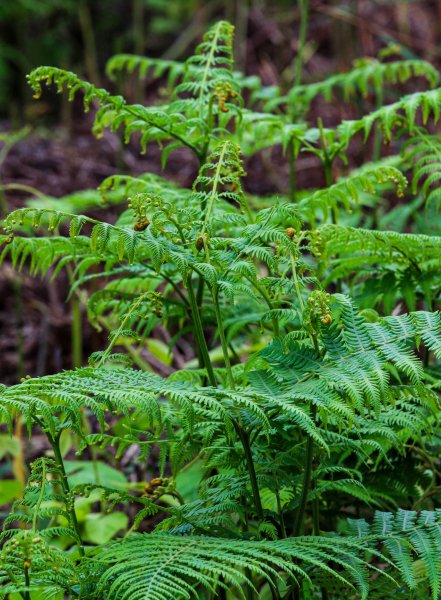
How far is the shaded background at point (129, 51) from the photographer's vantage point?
4508 millimetres

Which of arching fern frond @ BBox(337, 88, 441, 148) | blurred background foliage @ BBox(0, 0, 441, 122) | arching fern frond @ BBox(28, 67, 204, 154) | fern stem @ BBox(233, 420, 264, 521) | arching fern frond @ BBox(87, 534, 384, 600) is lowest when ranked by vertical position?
arching fern frond @ BBox(87, 534, 384, 600)

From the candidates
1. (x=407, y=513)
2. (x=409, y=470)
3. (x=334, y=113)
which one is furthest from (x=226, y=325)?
(x=334, y=113)

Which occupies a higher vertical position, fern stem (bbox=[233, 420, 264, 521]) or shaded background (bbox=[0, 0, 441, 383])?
shaded background (bbox=[0, 0, 441, 383])

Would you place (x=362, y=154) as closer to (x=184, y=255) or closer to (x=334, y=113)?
(x=334, y=113)

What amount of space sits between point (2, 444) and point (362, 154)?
277 centimetres

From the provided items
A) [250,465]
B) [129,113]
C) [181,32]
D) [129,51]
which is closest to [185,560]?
[250,465]

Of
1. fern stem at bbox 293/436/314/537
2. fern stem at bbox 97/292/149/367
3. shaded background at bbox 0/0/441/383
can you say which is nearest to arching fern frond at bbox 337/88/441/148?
fern stem at bbox 97/292/149/367

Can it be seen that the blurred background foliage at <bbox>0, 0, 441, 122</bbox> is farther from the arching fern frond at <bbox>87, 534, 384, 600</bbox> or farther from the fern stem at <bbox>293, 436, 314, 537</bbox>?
the arching fern frond at <bbox>87, 534, 384, 600</bbox>

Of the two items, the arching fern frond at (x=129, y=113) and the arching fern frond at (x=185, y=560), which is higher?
the arching fern frond at (x=129, y=113)

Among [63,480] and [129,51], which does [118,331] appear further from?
[129,51]

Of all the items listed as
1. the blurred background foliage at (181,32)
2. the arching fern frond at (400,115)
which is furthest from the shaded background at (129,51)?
the arching fern frond at (400,115)

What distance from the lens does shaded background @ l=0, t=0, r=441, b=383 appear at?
4508 mm

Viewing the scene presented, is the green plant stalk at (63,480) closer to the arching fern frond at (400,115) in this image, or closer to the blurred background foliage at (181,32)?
the arching fern frond at (400,115)

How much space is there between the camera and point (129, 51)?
259 inches
